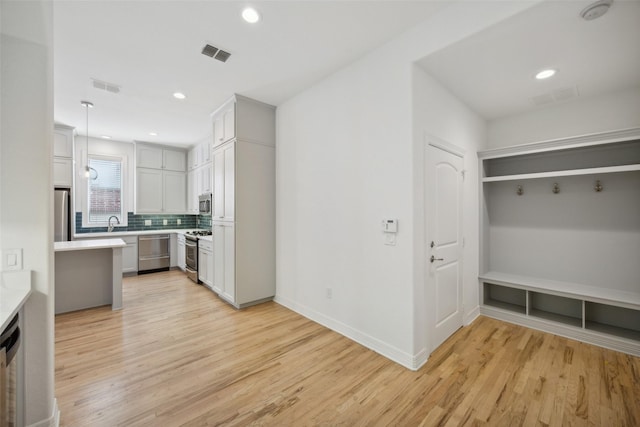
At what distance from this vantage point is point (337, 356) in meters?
2.54

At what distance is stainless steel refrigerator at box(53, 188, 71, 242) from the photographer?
15.2 feet

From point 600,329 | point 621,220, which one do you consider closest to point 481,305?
point 600,329

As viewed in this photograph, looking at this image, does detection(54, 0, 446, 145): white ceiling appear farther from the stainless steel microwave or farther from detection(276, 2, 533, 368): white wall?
the stainless steel microwave

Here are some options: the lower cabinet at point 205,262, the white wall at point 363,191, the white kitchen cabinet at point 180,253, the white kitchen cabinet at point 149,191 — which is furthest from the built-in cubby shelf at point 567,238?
the white kitchen cabinet at point 149,191

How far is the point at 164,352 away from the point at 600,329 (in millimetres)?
4611

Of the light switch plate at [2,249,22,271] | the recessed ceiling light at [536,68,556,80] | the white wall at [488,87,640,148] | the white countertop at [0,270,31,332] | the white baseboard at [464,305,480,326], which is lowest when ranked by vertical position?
the white baseboard at [464,305,480,326]

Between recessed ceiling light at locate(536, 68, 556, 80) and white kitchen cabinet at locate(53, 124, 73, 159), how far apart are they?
291 inches

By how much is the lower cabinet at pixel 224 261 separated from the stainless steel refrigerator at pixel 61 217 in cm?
291

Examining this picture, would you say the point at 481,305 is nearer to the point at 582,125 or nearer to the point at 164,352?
the point at 582,125

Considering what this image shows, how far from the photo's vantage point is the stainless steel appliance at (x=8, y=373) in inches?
47.2

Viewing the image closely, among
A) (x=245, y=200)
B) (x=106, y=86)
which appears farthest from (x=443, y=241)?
(x=106, y=86)

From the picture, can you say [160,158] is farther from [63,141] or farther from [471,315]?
[471,315]

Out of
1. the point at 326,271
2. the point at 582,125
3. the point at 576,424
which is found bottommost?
the point at 576,424

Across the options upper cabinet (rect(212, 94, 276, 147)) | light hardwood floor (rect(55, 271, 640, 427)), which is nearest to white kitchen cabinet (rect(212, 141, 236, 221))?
upper cabinet (rect(212, 94, 276, 147))
